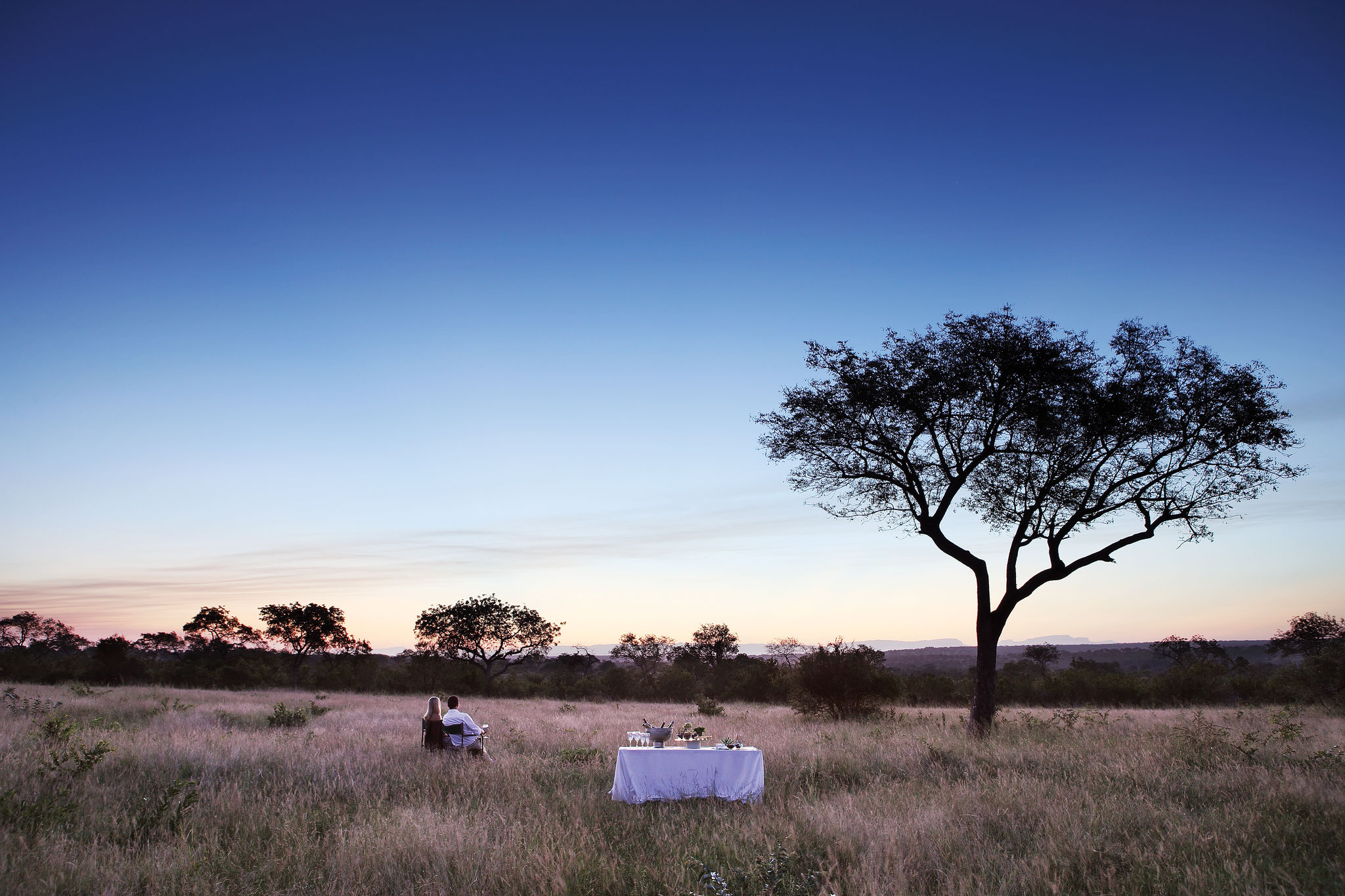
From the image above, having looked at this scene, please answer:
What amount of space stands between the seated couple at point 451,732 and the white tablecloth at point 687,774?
166 inches

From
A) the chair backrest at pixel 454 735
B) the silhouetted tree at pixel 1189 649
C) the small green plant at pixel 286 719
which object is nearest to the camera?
the chair backrest at pixel 454 735

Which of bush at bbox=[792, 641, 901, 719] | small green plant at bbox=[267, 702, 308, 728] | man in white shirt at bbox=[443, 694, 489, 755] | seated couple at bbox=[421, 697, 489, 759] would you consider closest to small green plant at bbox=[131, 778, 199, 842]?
seated couple at bbox=[421, 697, 489, 759]

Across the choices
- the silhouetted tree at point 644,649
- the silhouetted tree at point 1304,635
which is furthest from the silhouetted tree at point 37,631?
the silhouetted tree at point 1304,635

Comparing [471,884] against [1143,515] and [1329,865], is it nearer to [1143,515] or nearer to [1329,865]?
[1329,865]

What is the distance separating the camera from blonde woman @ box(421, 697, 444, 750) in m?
12.9

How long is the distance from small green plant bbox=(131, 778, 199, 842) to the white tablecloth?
490 centimetres

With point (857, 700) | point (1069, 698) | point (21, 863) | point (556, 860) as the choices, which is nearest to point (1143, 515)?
point (857, 700)

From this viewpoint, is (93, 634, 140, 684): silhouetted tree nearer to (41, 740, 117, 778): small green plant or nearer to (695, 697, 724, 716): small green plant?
(695, 697, 724, 716): small green plant

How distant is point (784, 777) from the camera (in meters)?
10.8

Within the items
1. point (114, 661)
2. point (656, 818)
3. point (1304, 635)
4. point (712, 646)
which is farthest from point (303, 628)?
point (1304, 635)

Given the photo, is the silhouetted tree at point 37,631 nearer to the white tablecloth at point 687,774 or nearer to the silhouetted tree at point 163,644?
the silhouetted tree at point 163,644

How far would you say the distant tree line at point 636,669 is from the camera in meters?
25.2

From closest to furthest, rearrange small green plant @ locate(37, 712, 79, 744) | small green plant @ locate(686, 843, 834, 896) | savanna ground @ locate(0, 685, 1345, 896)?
small green plant @ locate(686, 843, 834, 896)
savanna ground @ locate(0, 685, 1345, 896)
small green plant @ locate(37, 712, 79, 744)

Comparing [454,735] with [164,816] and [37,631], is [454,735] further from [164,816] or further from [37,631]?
[37,631]
